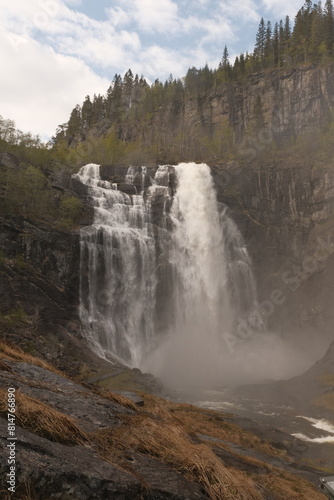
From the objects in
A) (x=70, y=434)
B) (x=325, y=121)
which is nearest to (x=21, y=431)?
(x=70, y=434)

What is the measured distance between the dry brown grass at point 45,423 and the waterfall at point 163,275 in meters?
28.4

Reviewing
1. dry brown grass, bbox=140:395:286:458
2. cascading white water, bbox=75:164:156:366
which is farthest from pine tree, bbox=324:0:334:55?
dry brown grass, bbox=140:395:286:458

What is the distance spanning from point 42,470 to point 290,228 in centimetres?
5254

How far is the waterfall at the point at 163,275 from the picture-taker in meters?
37.9

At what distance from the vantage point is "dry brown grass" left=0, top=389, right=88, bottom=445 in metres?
5.42

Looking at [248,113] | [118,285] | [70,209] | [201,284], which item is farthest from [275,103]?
[118,285]

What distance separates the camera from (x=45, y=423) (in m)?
5.53

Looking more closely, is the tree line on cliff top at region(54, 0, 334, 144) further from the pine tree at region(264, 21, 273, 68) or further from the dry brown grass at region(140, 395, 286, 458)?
the dry brown grass at region(140, 395, 286, 458)

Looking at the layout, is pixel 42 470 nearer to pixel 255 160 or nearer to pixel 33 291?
pixel 33 291

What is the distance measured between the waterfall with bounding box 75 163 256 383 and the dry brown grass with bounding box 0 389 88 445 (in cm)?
2840

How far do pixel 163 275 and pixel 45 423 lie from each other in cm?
3668

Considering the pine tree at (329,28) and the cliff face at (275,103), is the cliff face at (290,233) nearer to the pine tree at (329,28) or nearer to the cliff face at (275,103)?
the cliff face at (275,103)

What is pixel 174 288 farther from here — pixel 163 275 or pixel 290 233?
pixel 290 233

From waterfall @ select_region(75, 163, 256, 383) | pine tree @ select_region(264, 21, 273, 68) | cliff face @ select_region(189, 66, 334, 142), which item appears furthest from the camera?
pine tree @ select_region(264, 21, 273, 68)
